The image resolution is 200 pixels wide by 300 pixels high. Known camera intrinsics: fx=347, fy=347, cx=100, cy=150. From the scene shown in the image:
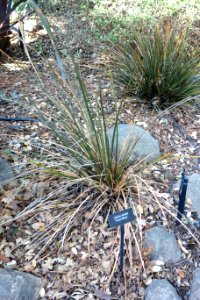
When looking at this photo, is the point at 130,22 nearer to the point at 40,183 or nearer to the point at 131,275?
the point at 40,183

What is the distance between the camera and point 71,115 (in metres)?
1.93

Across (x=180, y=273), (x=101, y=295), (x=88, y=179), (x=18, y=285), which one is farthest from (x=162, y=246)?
(x=18, y=285)

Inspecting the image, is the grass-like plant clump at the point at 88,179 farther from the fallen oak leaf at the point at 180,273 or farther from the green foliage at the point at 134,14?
the green foliage at the point at 134,14

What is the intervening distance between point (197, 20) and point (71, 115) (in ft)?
8.83

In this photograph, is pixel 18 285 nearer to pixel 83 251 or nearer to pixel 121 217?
pixel 83 251

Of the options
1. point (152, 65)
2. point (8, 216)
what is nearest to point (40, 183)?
point (8, 216)

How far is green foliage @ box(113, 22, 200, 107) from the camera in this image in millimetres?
2693

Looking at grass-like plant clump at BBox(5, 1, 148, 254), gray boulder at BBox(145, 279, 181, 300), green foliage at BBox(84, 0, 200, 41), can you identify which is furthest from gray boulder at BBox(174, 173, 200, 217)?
green foliage at BBox(84, 0, 200, 41)

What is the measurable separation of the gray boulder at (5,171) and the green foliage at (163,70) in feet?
3.76

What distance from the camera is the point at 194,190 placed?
2145mm

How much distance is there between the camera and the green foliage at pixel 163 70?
2693 millimetres

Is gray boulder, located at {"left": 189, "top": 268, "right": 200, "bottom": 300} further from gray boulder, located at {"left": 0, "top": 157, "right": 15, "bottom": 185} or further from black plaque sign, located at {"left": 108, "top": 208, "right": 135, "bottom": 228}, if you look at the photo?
gray boulder, located at {"left": 0, "top": 157, "right": 15, "bottom": 185}

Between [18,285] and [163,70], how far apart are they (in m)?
1.86

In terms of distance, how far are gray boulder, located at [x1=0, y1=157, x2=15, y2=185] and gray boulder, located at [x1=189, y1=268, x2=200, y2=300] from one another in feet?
3.71
